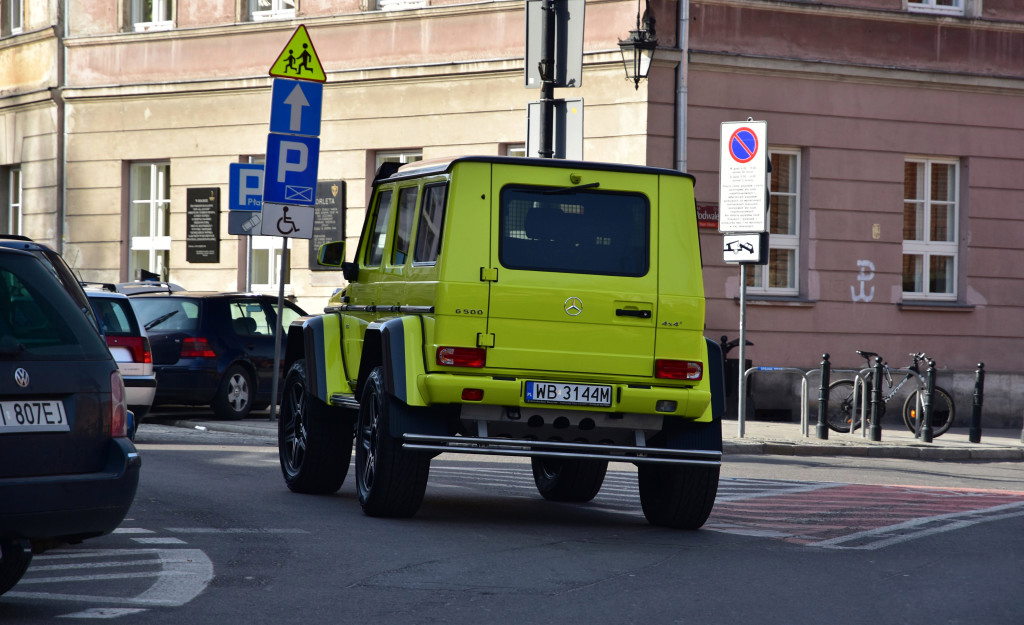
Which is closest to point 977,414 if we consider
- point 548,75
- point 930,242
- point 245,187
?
point 930,242

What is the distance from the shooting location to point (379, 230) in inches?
419

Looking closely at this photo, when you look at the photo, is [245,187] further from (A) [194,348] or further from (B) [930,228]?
(B) [930,228]

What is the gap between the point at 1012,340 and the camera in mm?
22344

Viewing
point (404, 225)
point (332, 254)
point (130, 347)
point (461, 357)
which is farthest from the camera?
point (130, 347)

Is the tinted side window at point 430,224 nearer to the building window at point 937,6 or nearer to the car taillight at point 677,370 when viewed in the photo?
the car taillight at point 677,370

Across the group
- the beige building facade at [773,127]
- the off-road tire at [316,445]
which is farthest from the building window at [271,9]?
the off-road tire at [316,445]

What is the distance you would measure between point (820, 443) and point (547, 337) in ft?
28.0

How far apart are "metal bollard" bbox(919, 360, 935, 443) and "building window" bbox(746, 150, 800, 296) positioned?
389cm

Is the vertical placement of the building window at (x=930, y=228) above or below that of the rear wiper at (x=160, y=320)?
above

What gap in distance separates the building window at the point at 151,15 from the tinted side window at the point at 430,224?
57.1 ft

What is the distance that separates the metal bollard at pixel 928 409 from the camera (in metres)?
17.6

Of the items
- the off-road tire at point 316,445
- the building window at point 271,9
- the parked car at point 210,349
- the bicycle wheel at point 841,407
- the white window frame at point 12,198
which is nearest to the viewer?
the off-road tire at point 316,445

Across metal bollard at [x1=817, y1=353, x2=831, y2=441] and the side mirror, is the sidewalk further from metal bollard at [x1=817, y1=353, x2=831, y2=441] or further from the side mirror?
the side mirror

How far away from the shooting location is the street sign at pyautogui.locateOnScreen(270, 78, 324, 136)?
653 inches
